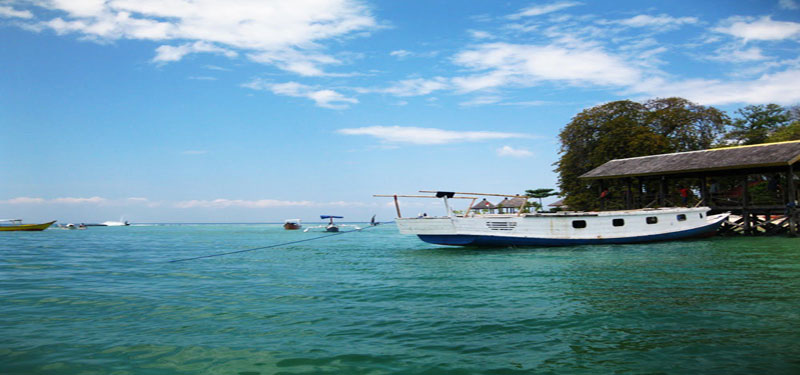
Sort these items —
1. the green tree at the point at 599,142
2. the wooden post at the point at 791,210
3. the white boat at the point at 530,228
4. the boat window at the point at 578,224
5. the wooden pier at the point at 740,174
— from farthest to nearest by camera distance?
the green tree at the point at 599,142
the wooden pier at the point at 740,174
the wooden post at the point at 791,210
the boat window at the point at 578,224
the white boat at the point at 530,228

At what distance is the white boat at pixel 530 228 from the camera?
24438 mm

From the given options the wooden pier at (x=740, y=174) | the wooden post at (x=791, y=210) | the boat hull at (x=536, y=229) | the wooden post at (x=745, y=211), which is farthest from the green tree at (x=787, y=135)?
the boat hull at (x=536, y=229)

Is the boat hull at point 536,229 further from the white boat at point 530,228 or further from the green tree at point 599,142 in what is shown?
the green tree at point 599,142

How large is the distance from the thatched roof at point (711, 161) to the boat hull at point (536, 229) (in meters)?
4.53

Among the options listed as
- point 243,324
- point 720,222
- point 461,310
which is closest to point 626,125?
point 720,222

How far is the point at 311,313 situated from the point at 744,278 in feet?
35.4

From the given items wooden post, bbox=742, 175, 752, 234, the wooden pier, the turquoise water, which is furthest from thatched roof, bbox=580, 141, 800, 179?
the turquoise water

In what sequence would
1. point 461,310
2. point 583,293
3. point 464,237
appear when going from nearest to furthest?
point 461,310
point 583,293
point 464,237

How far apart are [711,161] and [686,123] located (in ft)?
56.0

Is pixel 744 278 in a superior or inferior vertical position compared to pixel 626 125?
inferior

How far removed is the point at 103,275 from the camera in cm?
1766

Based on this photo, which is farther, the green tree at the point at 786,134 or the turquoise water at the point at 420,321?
the green tree at the point at 786,134

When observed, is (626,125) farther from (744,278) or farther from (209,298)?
(209,298)

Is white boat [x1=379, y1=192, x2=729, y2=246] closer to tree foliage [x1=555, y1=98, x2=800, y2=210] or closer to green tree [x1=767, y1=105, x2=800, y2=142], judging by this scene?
tree foliage [x1=555, y1=98, x2=800, y2=210]
